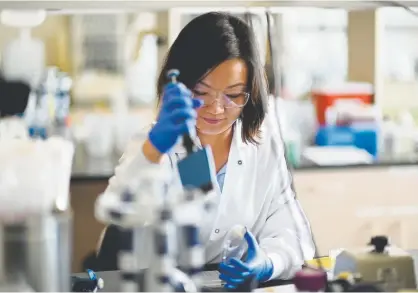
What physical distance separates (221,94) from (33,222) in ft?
1.17

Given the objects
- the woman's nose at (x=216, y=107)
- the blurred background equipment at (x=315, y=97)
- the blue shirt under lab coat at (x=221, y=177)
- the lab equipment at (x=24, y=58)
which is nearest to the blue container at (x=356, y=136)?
the blurred background equipment at (x=315, y=97)

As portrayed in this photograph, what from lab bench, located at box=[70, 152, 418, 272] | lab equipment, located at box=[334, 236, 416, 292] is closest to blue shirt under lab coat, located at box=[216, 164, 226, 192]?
lab equipment, located at box=[334, 236, 416, 292]

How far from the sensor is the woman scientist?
0.85m

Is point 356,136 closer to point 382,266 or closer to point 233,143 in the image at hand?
point 233,143

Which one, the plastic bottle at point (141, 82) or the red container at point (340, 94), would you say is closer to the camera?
the plastic bottle at point (141, 82)

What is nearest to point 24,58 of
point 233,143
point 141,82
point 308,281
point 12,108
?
point 141,82

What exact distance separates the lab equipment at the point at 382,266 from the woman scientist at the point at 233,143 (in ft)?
0.36

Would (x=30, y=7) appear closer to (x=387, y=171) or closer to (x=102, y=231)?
(x=102, y=231)

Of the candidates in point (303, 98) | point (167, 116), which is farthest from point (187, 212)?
point (303, 98)

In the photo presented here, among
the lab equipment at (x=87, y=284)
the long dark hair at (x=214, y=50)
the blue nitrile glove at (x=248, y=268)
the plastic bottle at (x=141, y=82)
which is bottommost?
the lab equipment at (x=87, y=284)

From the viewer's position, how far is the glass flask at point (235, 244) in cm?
103

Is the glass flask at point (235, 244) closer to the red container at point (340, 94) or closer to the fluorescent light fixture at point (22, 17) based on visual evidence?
the fluorescent light fixture at point (22, 17)

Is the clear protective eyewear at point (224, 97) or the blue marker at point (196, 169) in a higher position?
the clear protective eyewear at point (224, 97)

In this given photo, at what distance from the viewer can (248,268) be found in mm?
920
